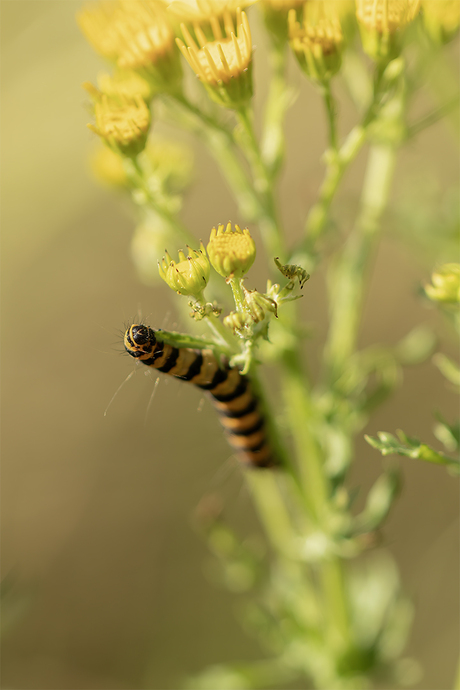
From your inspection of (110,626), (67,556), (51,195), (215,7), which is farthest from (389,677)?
(51,195)

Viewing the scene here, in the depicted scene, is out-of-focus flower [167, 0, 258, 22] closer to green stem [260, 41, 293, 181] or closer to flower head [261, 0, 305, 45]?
flower head [261, 0, 305, 45]

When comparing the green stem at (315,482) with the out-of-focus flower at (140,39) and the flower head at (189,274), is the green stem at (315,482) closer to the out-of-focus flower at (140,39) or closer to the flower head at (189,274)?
the flower head at (189,274)

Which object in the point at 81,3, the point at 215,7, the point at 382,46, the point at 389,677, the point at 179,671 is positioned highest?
the point at 81,3

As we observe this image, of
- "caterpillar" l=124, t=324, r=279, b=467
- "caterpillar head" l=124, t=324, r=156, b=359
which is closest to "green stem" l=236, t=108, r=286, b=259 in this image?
"caterpillar" l=124, t=324, r=279, b=467

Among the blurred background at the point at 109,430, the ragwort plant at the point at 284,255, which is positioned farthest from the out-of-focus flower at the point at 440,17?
the blurred background at the point at 109,430

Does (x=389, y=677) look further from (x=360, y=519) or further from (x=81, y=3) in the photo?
(x=81, y=3)

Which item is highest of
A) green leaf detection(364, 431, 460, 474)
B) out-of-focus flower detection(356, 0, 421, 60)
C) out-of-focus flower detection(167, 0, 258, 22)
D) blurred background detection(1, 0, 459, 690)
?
out-of-focus flower detection(167, 0, 258, 22)
